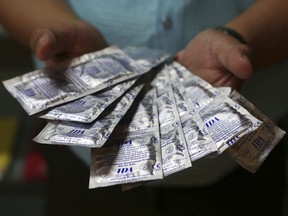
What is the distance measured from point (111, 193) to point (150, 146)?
0.05 metres

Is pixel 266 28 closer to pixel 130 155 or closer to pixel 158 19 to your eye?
pixel 158 19

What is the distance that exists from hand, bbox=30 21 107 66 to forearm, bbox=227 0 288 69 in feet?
0.50

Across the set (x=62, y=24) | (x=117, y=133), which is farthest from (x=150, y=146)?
(x=62, y=24)

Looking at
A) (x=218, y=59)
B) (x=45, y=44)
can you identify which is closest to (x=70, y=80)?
(x=45, y=44)

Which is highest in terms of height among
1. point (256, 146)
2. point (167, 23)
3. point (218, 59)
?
point (167, 23)

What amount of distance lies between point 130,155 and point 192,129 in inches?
2.2

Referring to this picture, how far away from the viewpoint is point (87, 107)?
0.39 metres

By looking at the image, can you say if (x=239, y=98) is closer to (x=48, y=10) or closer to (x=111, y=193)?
(x=111, y=193)

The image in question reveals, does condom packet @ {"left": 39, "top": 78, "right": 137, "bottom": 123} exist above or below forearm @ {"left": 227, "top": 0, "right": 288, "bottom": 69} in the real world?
below

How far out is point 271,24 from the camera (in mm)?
512

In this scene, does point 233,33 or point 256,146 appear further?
point 233,33

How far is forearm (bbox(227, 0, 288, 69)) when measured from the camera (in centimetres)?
49

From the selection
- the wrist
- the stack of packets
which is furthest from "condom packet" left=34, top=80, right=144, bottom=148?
the wrist

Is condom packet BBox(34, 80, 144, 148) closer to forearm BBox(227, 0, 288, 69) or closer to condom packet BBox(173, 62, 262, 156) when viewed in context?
condom packet BBox(173, 62, 262, 156)
